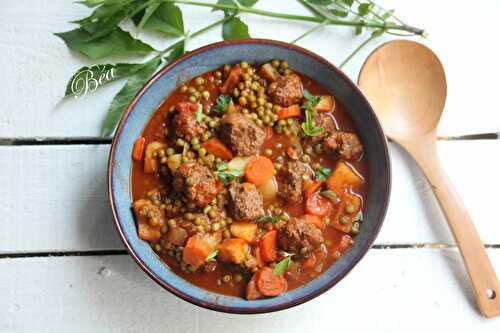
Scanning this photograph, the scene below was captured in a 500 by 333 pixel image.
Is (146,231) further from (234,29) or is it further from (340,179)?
(234,29)

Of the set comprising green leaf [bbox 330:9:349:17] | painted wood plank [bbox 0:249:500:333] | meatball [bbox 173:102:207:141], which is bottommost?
painted wood plank [bbox 0:249:500:333]

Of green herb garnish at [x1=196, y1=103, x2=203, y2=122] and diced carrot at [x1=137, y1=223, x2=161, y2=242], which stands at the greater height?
green herb garnish at [x1=196, y1=103, x2=203, y2=122]

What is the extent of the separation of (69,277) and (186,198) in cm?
104

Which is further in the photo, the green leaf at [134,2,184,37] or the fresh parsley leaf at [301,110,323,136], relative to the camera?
the green leaf at [134,2,184,37]

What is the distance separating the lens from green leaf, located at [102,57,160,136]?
385 centimetres

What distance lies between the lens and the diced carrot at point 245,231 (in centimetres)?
362

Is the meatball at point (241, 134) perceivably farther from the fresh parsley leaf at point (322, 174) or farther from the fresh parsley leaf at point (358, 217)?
the fresh parsley leaf at point (358, 217)

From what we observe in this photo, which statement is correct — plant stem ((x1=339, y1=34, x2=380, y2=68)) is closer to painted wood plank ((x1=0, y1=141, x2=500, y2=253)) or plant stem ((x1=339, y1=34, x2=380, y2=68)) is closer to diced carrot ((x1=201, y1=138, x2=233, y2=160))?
painted wood plank ((x1=0, y1=141, x2=500, y2=253))

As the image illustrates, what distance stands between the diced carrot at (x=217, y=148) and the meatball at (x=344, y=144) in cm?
62

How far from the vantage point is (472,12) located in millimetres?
4195

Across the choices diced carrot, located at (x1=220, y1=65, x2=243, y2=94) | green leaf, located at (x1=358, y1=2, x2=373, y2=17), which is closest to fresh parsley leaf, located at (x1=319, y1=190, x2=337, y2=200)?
diced carrot, located at (x1=220, y1=65, x2=243, y2=94)

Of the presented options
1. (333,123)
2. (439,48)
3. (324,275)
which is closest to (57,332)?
(324,275)

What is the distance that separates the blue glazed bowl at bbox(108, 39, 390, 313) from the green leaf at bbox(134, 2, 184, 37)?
0.36 metres

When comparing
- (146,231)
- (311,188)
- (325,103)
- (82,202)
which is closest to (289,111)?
(325,103)
